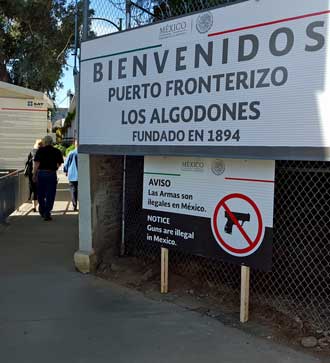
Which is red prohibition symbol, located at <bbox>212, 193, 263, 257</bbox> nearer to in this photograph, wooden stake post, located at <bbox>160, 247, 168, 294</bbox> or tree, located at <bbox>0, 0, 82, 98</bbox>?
wooden stake post, located at <bbox>160, 247, 168, 294</bbox>

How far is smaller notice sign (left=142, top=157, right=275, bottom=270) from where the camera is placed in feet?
→ 14.3

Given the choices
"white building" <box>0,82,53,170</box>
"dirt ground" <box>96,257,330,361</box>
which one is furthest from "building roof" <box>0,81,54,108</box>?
"dirt ground" <box>96,257,330,361</box>

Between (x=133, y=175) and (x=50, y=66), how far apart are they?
571 inches

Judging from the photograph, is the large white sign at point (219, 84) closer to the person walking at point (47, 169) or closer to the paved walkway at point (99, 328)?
the paved walkway at point (99, 328)

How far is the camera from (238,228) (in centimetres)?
453

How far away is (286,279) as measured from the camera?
510cm

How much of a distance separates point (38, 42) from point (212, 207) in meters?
16.9

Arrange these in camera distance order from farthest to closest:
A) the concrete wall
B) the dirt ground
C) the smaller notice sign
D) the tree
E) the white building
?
1. the tree
2. the white building
3. the concrete wall
4. the smaller notice sign
5. the dirt ground

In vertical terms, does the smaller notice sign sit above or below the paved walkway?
above

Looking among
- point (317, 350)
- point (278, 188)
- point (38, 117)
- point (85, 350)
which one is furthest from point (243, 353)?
point (38, 117)

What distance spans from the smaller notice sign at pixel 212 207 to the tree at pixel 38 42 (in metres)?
15.5

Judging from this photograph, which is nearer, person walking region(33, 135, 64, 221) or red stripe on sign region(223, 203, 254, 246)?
red stripe on sign region(223, 203, 254, 246)

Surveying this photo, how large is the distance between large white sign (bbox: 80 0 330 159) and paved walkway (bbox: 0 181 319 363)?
1580 mm

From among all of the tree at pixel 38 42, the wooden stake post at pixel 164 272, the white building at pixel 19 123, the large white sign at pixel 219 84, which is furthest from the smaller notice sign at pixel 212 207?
the tree at pixel 38 42
